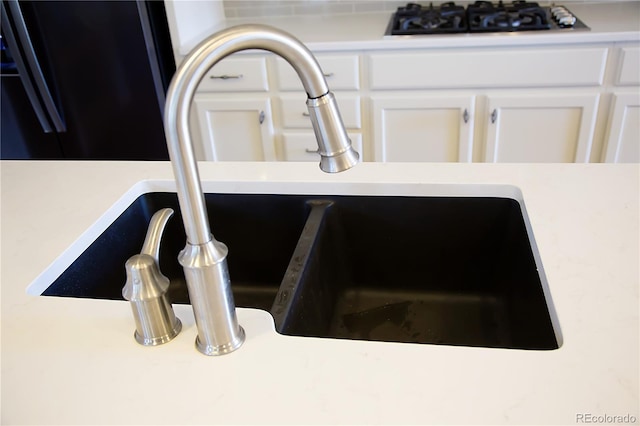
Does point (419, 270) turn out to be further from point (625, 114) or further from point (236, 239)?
point (625, 114)

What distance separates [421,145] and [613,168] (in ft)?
4.17

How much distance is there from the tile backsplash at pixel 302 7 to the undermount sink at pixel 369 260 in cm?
176

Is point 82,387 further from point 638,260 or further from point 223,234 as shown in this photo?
point 638,260

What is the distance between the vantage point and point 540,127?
7.08 feet

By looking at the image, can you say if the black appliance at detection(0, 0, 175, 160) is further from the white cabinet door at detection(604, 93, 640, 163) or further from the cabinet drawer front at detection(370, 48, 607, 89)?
the white cabinet door at detection(604, 93, 640, 163)

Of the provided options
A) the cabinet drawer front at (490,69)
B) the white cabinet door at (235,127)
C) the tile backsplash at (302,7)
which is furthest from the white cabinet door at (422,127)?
the tile backsplash at (302,7)

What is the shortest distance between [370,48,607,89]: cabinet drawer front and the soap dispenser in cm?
160

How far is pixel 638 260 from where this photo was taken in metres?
0.78

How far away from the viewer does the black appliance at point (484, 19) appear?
2061 millimetres

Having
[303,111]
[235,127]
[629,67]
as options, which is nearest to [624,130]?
[629,67]

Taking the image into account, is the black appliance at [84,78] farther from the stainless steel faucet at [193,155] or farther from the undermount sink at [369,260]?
the stainless steel faucet at [193,155]

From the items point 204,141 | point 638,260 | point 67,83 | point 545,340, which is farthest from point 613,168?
point 67,83

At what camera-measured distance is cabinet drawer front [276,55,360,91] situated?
7.01 ft

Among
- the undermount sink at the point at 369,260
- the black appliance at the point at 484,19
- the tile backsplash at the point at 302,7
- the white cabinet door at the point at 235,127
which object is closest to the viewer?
the undermount sink at the point at 369,260
